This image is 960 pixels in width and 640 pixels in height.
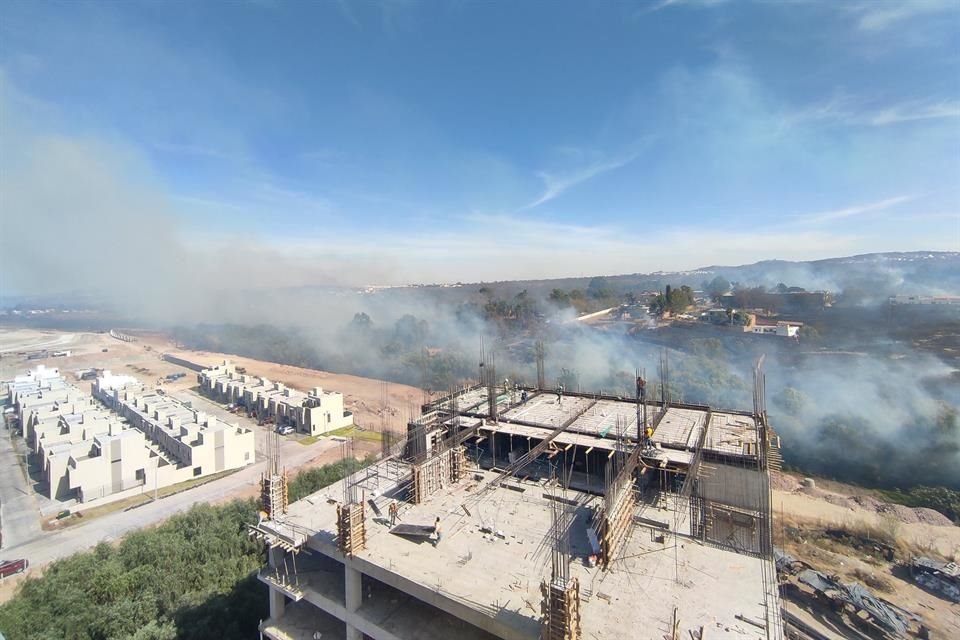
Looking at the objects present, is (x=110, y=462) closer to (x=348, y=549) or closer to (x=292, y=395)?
(x=292, y=395)

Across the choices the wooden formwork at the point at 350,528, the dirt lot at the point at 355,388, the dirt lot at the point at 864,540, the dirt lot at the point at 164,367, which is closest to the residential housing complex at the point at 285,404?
the dirt lot at the point at 355,388

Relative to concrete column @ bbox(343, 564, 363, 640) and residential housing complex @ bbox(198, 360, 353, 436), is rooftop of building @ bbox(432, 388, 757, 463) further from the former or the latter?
residential housing complex @ bbox(198, 360, 353, 436)

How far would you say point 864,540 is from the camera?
61.9ft

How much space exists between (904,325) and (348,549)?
2152 inches

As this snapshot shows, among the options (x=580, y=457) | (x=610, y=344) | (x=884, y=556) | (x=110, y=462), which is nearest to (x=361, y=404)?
(x=110, y=462)

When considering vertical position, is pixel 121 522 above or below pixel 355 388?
below

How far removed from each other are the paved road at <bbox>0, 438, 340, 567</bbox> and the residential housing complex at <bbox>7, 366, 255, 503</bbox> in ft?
5.52

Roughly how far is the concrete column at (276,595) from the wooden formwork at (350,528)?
8.36 ft

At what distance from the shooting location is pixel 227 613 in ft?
41.0

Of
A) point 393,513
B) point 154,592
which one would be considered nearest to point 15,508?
point 154,592

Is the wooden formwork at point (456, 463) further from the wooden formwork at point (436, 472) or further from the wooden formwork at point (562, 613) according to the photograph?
the wooden formwork at point (562, 613)

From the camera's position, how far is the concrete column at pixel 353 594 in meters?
8.47

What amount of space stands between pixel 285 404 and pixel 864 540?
35032mm

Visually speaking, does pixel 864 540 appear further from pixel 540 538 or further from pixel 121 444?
pixel 121 444
